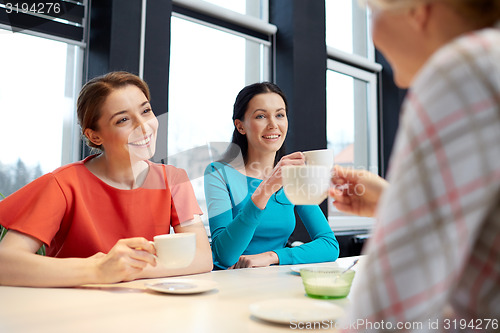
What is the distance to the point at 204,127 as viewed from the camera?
301 cm

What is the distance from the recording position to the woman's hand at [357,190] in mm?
1006

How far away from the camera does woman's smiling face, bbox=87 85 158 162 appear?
5.14 feet

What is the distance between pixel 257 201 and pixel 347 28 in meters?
3.36

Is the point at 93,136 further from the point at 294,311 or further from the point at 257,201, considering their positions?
the point at 294,311

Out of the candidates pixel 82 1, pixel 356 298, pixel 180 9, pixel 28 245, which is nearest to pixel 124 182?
pixel 28 245

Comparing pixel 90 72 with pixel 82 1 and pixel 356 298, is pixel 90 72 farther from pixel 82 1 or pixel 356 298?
pixel 356 298

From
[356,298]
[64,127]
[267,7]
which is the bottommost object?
[356,298]

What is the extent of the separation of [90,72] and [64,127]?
0.37 metres

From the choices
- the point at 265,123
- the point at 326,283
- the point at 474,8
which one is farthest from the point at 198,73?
the point at 474,8

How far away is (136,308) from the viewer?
0.85m

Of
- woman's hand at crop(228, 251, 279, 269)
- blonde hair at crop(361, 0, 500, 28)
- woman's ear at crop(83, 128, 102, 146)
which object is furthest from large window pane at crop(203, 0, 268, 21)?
blonde hair at crop(361, 0, 500, 28)

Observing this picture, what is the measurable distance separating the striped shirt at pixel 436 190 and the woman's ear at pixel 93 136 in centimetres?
143

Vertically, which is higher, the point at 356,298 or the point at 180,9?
the point at 180,9

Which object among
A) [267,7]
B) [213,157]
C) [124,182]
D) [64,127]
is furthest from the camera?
[267,7]
